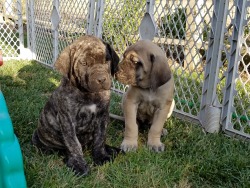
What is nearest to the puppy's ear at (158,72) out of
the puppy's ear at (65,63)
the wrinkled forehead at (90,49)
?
the wrinkled forehead at (90,49)

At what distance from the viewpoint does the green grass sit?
2865mm

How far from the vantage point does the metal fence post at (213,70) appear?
3.97m

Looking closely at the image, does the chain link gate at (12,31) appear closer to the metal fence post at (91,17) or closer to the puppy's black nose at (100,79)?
the metal fence post at (91,17)

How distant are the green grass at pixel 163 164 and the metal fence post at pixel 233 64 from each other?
0.72 feet

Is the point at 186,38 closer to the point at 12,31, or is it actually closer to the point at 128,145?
the point at 128,145

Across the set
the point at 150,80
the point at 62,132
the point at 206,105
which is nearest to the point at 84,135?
the point at 62,132

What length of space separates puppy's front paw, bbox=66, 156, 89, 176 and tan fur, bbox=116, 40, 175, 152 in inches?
26.2

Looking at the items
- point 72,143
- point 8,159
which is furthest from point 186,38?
point 8,159

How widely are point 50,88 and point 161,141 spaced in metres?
2.87

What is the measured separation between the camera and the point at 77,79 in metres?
2.91

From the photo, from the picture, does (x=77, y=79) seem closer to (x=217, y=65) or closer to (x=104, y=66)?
(x=104, y=66)

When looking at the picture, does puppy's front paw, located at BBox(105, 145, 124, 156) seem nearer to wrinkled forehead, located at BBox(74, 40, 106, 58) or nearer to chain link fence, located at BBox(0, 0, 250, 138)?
wrinkled forehead, located at BBox(74, 40, 106, 58)

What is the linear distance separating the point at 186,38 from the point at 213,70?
3.22ft

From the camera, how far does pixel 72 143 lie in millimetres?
3000
